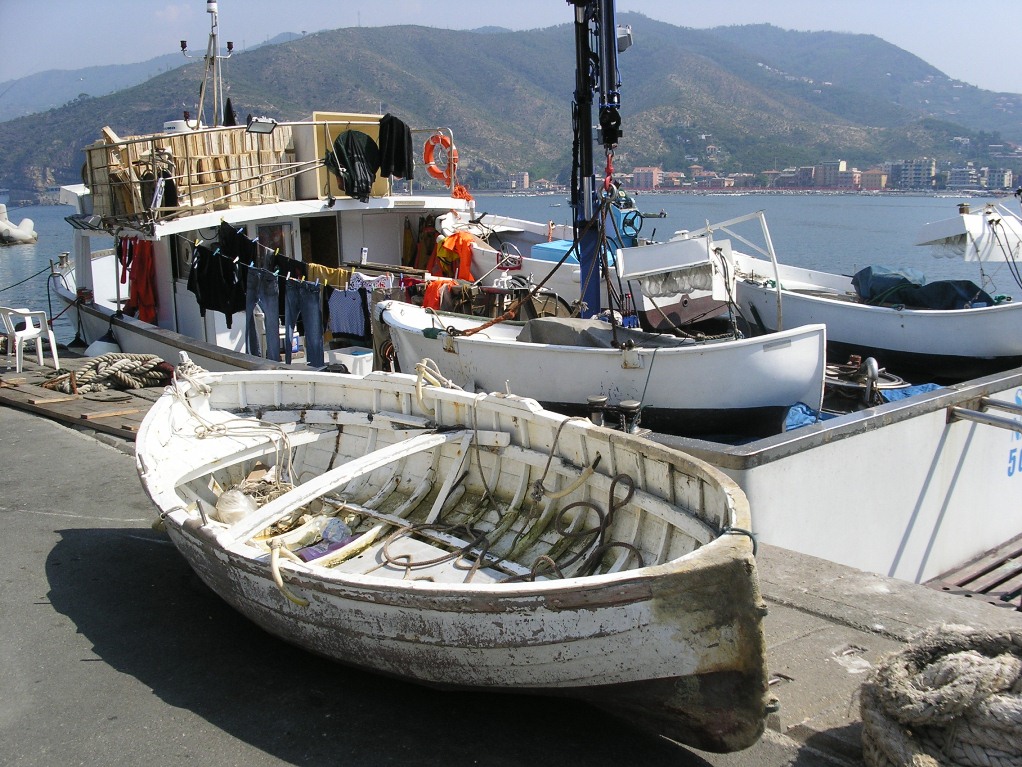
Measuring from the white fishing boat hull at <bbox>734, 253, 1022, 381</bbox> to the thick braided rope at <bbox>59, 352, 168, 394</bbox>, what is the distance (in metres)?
7.72

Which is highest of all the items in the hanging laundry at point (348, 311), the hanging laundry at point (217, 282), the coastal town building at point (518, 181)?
the coastal town building at point (518, 181)

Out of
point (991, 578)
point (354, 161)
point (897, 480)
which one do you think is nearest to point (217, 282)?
point (354, 161)

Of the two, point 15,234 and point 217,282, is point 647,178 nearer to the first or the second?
point 15,234

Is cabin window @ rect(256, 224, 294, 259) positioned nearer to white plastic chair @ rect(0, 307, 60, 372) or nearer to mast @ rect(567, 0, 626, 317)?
white plastic chair @ rect(0, 307, 60, 372)

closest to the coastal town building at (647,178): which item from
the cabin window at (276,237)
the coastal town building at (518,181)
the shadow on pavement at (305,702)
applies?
the coastal town building at (518,181)

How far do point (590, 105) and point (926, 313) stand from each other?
4424 mm

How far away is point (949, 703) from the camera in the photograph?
10.6 ft

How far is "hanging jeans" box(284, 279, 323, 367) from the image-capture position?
423 inches

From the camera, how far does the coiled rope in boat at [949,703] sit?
317 cm

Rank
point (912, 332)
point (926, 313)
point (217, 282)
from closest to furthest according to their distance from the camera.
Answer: point (926, 313)
point (912, 332)
point (217, 282)

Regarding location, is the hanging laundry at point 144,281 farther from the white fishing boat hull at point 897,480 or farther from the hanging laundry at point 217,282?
the white fishing boat hull at point 897,480

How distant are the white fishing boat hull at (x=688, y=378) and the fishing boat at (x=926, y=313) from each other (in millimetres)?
1459

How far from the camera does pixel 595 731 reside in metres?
4.05

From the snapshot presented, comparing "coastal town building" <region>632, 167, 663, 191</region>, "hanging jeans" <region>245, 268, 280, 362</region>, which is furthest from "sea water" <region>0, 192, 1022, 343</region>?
"coastal town building" <region>632, 167, 663, 191</region>
